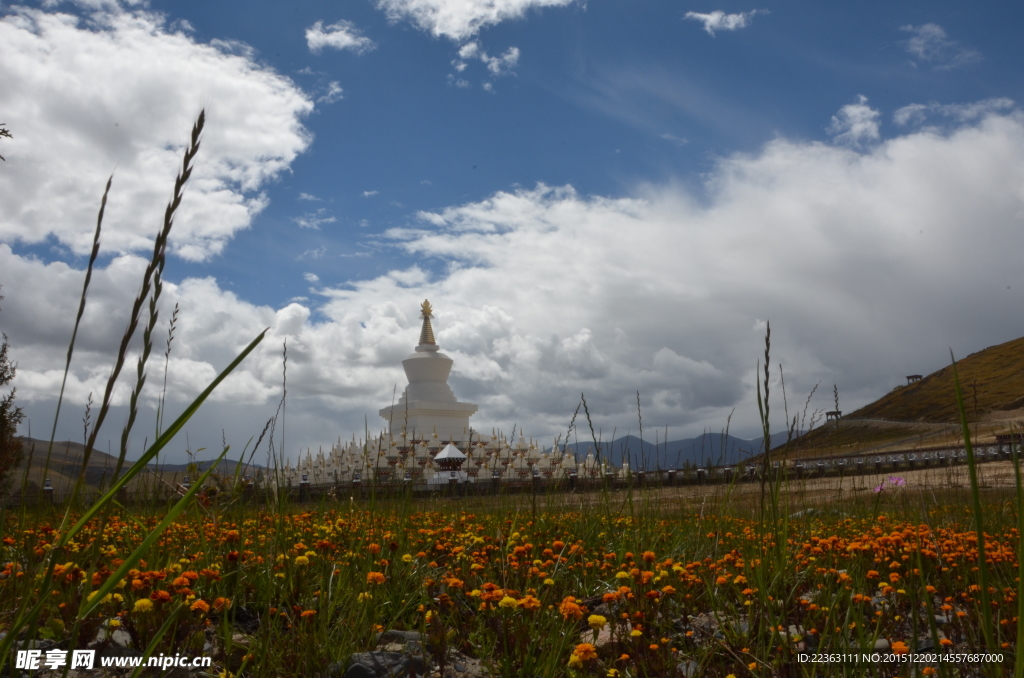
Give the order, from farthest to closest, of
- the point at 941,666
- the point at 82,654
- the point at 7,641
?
the point at 82,654, the point at 941,666, the point at 7,641

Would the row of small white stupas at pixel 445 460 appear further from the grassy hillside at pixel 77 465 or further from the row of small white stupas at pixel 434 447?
the grassy hillside at pixel 77 465

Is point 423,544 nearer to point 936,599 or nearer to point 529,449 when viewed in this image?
point 936,599

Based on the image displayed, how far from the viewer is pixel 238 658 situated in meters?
2.82

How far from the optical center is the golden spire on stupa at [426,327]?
37312 mm

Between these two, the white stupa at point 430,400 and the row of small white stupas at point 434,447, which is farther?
the white stupa at point 430,400

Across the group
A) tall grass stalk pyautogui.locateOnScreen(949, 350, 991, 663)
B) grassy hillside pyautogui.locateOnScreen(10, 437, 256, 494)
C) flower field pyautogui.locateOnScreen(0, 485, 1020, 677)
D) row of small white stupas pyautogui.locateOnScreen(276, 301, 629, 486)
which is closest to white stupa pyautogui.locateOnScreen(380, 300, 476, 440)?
row of small white stupas pyautogui.locateOnScreen(276, 301, 629, 486)

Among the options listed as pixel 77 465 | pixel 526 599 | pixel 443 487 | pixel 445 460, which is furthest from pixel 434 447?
pixel 526 599

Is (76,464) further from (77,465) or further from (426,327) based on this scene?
(426,327)

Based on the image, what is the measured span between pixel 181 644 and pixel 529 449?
24.2 metres

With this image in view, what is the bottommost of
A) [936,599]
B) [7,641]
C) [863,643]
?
[936,599]

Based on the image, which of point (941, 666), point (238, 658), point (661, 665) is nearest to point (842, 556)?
point (661, 665)

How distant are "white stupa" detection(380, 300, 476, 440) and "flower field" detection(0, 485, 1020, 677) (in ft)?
87.2

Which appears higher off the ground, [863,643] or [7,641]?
[7,641]

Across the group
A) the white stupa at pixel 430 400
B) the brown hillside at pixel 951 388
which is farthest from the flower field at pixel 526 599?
the brown hillside at pixel 951 388
